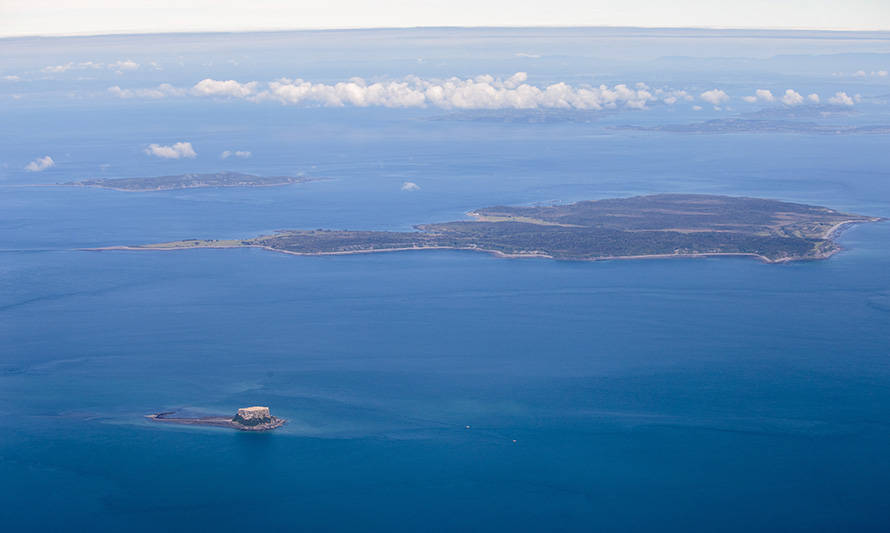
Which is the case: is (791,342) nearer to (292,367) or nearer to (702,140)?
(292,367)

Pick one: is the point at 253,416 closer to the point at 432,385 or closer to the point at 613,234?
the point at 432,385

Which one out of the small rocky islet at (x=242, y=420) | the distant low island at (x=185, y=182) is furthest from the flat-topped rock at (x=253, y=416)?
the distant low island at (x=185, y=182)

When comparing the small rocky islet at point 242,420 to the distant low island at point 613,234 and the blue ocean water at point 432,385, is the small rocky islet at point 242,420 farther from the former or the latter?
the distant low island at point 613,234

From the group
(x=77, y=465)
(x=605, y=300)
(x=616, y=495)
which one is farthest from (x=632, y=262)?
(x=77, y=465)

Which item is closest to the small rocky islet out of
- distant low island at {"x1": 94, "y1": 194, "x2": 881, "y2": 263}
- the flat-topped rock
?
the flat-topped rock

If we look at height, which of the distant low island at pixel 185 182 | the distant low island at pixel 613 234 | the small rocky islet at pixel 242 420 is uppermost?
the distant low island at pixel 185 182

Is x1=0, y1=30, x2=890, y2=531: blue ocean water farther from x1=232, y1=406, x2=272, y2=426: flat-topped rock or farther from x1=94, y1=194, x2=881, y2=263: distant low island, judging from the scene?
x1=94, y1=194, x2=881, y2=263: distant low island
